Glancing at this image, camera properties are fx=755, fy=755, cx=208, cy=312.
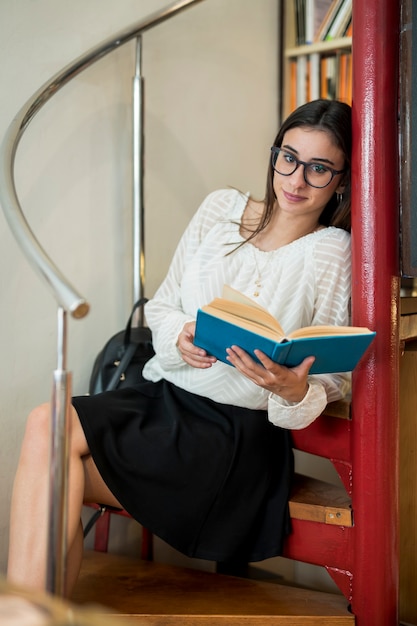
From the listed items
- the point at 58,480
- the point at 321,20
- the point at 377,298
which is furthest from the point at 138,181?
the point at 58,480

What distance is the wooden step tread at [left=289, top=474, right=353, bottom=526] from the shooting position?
1.71 m

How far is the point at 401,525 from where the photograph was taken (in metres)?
1.90

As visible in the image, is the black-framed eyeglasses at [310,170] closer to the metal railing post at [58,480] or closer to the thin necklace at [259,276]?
the thin necklace at [259,276]

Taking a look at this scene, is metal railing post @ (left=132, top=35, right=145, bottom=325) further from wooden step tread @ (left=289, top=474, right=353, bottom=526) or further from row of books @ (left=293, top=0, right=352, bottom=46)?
row of books @ (left=293, top=0, right=352, bottom=46)

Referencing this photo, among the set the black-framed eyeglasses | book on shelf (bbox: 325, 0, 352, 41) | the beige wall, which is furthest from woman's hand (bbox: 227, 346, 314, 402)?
book on shelf (bbox: 325, 0, 352, 41)

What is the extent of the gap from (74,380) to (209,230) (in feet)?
1.98

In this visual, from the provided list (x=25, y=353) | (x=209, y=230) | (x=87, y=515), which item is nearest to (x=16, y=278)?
(x=25, y=353)

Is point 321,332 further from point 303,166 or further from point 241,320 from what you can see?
point 303,166

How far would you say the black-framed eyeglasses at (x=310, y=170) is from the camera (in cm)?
172

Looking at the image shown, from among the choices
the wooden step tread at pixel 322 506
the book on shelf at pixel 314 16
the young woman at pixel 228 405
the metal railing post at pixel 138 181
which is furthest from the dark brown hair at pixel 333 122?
the book on shelf at pixel 314 16

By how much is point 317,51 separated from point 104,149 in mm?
1039

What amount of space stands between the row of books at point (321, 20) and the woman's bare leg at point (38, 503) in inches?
71.9

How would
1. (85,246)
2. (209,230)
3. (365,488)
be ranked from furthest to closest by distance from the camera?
1. (85,246)
2. (209,230)
3. (365,488)

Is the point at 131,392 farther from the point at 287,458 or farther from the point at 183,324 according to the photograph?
the point at 287,458
